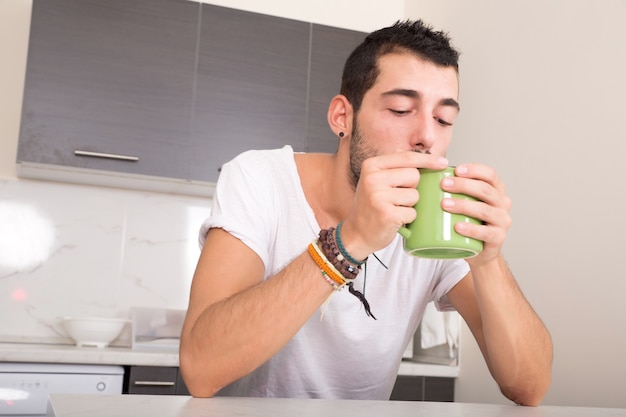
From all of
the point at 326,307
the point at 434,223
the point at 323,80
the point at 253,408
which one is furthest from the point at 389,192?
the point at 323,80

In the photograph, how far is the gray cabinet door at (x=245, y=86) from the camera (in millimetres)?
2848

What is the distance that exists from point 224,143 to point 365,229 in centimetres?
196

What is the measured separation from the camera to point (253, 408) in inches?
33.8

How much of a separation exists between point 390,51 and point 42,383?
64.9 inches

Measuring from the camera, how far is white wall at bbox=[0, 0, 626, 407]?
1925 mm

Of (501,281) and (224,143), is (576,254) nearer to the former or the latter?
(501,281)

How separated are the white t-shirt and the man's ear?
0.15m

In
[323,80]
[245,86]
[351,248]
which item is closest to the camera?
[351,248]

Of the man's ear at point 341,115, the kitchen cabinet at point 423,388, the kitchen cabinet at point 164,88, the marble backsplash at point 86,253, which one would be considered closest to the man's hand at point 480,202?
the man's ear at point 341,115

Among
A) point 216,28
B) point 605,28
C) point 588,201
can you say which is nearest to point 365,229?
point 588,201

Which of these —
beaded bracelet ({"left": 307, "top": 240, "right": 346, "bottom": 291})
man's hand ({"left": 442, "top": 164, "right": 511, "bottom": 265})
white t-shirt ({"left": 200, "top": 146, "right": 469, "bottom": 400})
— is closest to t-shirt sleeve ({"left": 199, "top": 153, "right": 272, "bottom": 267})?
white t-shirt ({"left": 200, "top": 146, "right": 469, "bottom": 400})

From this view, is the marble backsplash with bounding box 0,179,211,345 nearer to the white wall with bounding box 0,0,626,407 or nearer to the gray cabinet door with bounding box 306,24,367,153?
the white wall with bounding box 0,0,626,407

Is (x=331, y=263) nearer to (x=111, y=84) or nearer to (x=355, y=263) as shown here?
(x=355, y=263)

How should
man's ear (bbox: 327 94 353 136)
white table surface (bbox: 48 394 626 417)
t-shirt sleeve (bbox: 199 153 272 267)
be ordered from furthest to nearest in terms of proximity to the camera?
man's ear (bbox: 327 94 353 136) → t-shirt sleeve (bbox: 199 153 272 267) → white table surface (bbox: 48 394 626 417)
